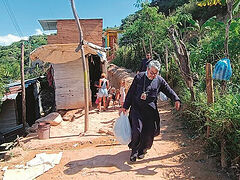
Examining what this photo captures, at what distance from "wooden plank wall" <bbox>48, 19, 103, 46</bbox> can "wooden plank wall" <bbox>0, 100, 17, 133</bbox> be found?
388 centimetres

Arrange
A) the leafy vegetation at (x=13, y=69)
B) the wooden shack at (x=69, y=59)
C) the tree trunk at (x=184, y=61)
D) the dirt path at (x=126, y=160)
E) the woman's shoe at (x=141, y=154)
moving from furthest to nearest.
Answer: the leafy vegetation at (x=13, y=69) → the wooden shack at (x=69, y=59) → the tree trunk at (x=184, y=61) → the woman's shoe at (x=141, y=154) → the dirt path at (x=126, y=160)

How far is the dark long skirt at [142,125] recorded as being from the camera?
3326mm

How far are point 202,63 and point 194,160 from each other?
3855 mm

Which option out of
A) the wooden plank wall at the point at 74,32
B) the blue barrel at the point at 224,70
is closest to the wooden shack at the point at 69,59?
the wooden plank wall at the point at 74,32

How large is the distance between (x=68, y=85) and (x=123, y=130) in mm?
5725

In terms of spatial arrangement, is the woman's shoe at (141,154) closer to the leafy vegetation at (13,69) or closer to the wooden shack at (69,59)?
the wooden shack at (69,59)

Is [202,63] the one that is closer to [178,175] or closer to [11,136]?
[178,175]

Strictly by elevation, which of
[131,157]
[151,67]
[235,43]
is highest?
[235,43]

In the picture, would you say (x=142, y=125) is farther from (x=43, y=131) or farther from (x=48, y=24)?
(x=48, y=24)

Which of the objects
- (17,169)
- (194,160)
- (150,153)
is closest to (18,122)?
(17,169)

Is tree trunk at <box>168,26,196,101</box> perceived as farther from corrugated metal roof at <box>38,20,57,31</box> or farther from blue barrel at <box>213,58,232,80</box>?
corrugated metal roof at <box>38,20,57,31</box>

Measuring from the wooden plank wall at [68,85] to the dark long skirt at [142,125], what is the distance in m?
5.57

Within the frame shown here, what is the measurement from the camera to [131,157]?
11.1 feet

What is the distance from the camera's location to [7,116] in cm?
999
